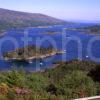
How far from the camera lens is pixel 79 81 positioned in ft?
27.8

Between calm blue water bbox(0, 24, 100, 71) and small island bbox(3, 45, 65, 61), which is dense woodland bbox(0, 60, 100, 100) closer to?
calm blue water bbox(0, 24, 100, 71)

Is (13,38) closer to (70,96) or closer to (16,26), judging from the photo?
(16,26)

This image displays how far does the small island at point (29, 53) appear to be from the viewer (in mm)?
76762

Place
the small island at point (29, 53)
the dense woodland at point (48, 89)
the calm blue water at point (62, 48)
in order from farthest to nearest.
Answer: the small island at point (29, 53) → the calm blue water at point (62, 48) → the dense woodland at point (48, 89)

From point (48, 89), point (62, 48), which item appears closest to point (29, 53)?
point (62, 48)

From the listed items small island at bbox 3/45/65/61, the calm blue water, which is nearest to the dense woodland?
the calm blue water

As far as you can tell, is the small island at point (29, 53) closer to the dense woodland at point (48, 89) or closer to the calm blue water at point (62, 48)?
the calm blue water at point (62, 48)

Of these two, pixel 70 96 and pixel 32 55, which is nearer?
pixel 70 96

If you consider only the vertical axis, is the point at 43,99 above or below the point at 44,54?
above

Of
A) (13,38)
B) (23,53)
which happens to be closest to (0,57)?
(23,53)

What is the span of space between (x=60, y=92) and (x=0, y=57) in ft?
230

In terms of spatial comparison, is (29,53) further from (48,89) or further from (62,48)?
(48,89)

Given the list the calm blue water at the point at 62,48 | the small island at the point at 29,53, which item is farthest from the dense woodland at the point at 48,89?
the small island at the point at 29,53

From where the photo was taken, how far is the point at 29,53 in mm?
81438
